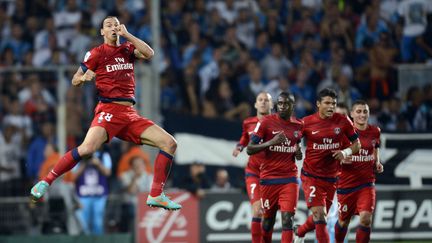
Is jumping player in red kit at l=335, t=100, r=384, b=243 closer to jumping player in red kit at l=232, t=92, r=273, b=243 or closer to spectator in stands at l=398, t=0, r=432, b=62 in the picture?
jumping player in red kit at l=232, t=92, r=273, b=243

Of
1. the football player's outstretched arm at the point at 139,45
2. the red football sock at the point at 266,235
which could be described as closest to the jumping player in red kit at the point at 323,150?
the red football sock at the point at 266,235

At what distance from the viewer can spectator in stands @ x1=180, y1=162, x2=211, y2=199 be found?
19.5 m

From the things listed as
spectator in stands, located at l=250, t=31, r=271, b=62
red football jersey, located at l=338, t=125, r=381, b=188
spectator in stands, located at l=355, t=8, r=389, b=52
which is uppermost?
spectator in stands, located at l=355, t=8, r=389, b=52

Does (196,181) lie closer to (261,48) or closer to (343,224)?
(261,48)

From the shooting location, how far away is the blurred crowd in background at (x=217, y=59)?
20234mm

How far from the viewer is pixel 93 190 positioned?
19.9m

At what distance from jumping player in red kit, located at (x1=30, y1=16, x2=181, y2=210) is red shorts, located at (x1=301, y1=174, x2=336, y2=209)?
2177mm

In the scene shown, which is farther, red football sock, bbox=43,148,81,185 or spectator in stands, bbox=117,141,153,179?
spectator in stands, bbox=117,141,153,179

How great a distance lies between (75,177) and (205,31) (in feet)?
14.0

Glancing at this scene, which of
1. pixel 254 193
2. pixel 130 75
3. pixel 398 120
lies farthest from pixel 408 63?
pixel 130 75

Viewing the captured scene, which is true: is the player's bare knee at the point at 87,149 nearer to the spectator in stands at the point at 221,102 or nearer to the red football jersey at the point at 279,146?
the red football jersey at the point at 279,146

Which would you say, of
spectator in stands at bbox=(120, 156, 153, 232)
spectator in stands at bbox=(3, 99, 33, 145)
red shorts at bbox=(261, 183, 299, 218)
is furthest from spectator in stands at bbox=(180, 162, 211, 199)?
red shorts at bbox=(261, 183, 299, 218)

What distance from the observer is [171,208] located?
554 inches

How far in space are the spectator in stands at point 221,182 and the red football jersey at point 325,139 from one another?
4.40 m
